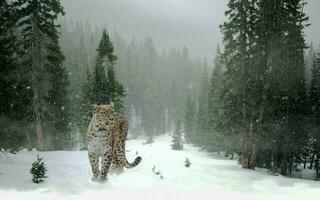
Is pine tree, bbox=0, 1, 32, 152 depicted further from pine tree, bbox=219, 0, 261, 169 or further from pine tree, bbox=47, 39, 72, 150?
pine tree, bbox=219, 0, 261, 169

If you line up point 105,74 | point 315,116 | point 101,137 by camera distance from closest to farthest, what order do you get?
point 101,137
point 315,116
point 105,74

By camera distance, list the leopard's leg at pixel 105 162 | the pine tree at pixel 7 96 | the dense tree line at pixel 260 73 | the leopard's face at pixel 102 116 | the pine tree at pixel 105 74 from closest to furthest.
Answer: the leopard's face at pixel 102 116, the leopard's leg at pixel 105 162, the pine tree at pixel 7 96, the dense tree line at pixel 260 73, the pine tree at pixel 105 74

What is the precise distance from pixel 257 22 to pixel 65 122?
25.0 meters

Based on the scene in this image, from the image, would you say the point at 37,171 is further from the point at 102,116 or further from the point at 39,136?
the point at 39,136

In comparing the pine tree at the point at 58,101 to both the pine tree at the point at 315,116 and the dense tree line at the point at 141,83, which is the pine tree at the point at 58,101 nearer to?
the dense tree line at the point at 141,83

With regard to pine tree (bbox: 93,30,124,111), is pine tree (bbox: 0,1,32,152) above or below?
below

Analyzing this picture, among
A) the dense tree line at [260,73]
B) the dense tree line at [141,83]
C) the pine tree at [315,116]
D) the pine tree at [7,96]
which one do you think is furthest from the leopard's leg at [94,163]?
the dense tree line at [141,83]

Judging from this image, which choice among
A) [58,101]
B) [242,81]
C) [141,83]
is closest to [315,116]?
[242,81]

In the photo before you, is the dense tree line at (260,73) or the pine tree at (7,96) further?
the dense tree line at (260,73)

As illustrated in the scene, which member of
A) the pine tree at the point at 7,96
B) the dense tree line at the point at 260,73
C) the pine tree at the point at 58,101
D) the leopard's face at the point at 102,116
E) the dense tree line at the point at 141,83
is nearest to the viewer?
the leopard's face at the point at 102,116

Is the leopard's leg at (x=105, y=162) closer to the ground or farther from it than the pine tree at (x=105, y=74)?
closer to the ground

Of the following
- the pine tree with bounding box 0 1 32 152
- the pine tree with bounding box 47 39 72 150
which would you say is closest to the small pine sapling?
the pine tree with bounding box 0 1 32 152

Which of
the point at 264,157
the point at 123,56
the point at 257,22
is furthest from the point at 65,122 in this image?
the point at 123,56

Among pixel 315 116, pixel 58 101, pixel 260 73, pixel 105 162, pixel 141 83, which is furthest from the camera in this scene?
pixel 141 83
